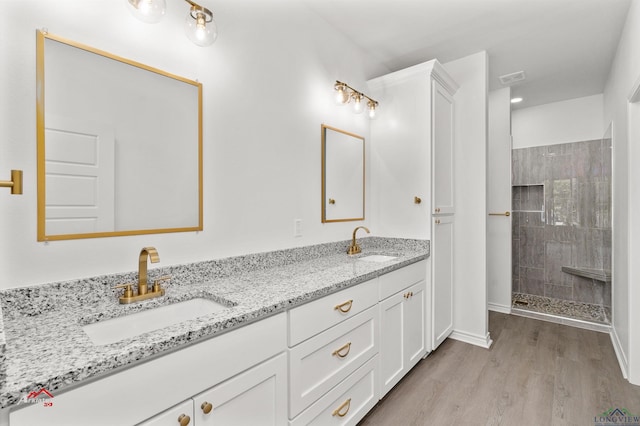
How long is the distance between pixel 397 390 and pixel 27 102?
7.73 feet

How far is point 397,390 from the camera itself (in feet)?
6.80

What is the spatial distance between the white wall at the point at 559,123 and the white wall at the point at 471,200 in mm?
2099

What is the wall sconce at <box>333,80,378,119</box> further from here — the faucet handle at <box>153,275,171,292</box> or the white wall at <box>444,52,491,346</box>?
the faucet handle at <box>153,275,171,292</box>

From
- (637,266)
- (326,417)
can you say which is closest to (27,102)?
(326,417)

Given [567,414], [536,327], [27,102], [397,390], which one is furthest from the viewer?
[536,327]

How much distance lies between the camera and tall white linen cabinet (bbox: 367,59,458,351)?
247 cm

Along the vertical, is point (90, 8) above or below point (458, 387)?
above

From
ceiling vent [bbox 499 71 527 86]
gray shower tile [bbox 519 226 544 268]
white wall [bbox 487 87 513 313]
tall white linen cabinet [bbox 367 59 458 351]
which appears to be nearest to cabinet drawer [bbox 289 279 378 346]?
tall white linen cabinet [bbox 367 59 458 351]

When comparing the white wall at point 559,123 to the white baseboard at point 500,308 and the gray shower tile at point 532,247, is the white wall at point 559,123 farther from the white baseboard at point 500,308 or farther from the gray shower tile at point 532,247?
the white baseboard at point 500,308

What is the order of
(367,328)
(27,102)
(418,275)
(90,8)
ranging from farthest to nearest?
(418,275)
(367,328)
(90,8)
(27,102)

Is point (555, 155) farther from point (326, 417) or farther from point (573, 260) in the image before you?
point (326, 417)

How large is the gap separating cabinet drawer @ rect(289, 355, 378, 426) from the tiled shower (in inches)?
113

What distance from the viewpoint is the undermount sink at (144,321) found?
1056mm

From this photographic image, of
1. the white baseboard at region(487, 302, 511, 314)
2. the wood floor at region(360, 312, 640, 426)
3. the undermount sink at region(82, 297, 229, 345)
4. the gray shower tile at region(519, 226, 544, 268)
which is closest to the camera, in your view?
the undermount sink at region(82, 297, 229, 345)
